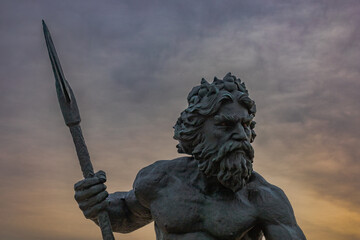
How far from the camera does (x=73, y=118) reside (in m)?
7.39

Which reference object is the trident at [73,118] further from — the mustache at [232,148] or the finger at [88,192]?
the mustache at [232,148]

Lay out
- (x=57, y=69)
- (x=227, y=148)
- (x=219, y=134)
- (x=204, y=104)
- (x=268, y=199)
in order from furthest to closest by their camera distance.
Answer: (x=57, y=69) < (x=268, y=199) < (x=204, y=104) < (x=219, y=134) < (x=227, y=148)

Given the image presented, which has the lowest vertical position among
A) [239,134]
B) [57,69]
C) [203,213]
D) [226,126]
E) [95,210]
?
[203,213]

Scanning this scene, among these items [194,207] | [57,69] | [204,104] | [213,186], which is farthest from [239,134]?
[57,69]

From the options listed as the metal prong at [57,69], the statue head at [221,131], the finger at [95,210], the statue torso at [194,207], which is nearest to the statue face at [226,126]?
the statue head at [221,131]

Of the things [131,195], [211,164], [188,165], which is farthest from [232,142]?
[131,195]

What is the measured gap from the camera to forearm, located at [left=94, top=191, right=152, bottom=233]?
7.87 m

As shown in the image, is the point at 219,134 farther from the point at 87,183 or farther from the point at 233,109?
the point at 87,183

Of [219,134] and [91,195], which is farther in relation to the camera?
[91,195]

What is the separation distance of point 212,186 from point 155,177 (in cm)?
61

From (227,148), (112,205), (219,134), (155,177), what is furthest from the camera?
(112,205)

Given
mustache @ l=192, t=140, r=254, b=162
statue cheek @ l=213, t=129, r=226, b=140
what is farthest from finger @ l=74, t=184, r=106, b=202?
statue cheek @ l=213, t=129, r=226, b=140

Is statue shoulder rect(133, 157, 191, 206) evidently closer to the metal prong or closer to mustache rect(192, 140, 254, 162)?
mustache rect(192, 140, 254, 162)

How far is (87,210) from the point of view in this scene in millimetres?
7387
